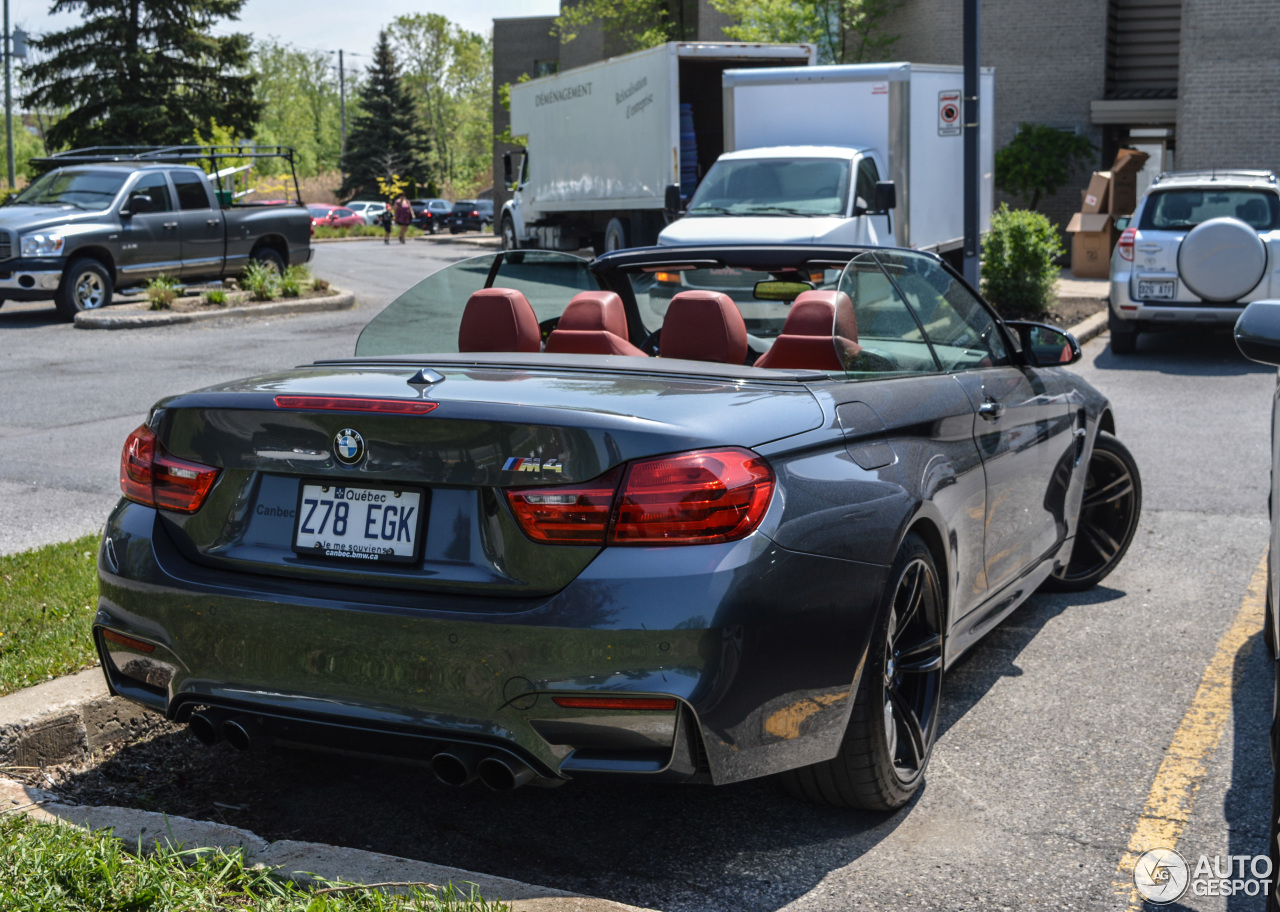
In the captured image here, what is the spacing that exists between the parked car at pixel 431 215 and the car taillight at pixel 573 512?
193ft

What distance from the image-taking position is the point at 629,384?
337cm

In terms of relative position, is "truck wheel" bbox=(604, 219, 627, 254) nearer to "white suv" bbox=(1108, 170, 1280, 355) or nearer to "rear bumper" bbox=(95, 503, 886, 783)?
"white suv" bbox=(1108, 170, 1280, 355)

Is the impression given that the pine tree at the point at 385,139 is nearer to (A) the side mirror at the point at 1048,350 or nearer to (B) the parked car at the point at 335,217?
(B) the parked car at the point at 335,217

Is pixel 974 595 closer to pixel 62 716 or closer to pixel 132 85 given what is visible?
pixel 62 716

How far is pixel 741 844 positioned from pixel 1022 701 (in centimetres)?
154

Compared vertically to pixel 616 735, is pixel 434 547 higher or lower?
higher

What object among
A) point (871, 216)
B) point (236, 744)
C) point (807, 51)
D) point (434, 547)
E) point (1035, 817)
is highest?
point (807, 51)

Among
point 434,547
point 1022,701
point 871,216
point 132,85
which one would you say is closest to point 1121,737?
point 1022,701

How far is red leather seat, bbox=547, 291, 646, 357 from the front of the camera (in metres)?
4.35

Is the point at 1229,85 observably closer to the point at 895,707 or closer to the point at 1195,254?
the point at 1195,254

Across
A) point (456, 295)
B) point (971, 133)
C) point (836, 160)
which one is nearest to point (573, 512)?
point (456, 295)

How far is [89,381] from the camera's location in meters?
12.9

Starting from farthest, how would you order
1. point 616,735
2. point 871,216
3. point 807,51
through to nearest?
point 807,51 → point 871,216 → point 616,735

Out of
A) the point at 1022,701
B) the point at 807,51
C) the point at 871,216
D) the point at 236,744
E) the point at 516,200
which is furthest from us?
the point at 516,200
